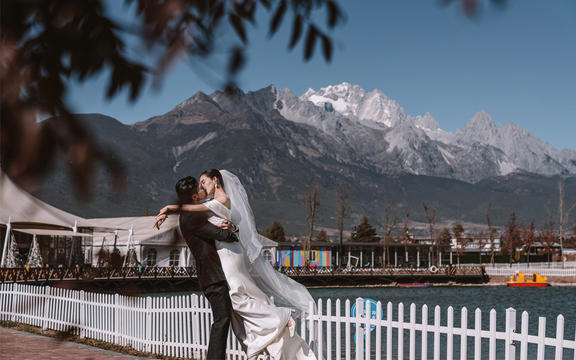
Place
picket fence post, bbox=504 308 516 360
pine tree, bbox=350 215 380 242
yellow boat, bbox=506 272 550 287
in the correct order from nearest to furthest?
picket fence post, bbox=504 308 516 360, yellow boat, bbox=506 272 550 287, pine tree, bbox=350 215 380 242

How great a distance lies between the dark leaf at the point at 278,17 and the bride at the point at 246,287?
426 cm

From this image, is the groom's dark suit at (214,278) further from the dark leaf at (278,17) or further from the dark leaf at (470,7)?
the dark leaf at (470,7)

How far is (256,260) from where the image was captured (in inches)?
272

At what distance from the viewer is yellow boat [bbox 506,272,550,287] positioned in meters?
53.8

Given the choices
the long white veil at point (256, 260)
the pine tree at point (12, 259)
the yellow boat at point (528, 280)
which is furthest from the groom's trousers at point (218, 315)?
the yellow boat at point (528, 280)

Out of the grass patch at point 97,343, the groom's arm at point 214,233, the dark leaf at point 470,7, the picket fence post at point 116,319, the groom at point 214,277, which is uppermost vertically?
the dark leaf at point 470,7

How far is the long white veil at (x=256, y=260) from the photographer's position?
6.69 meters

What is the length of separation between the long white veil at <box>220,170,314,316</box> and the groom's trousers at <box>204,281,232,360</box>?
0.54 m

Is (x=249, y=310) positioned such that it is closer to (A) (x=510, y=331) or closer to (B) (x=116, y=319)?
(A) (x=510, y=331)

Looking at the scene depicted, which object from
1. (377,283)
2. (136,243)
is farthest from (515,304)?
(136,243)

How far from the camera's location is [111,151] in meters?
1.24

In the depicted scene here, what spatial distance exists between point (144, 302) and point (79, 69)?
9.57 m

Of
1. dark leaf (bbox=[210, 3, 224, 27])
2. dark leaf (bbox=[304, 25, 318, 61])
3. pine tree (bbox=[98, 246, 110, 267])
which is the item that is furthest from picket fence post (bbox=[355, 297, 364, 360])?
dark leaf (bbox=[210, 3, 224, 27])

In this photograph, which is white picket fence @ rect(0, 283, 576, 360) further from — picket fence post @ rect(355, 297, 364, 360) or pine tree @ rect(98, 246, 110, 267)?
pine tree @ rect(98, 246, 110, 267)
